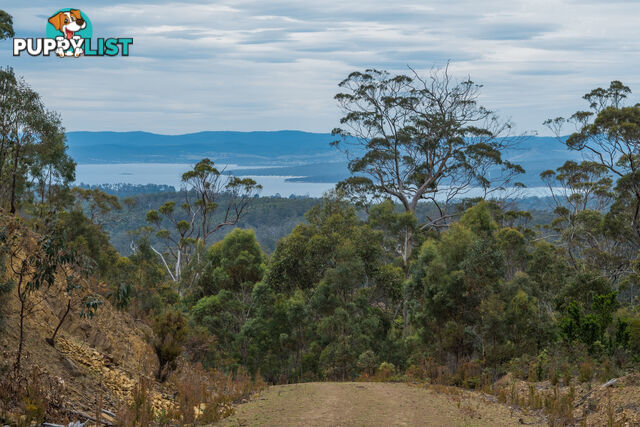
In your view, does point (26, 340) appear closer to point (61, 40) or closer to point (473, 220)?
point (61, 40)

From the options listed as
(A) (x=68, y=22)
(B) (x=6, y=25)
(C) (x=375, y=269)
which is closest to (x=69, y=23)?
(A) (x=68, y=22)

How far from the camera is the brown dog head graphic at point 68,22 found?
60.8 ft

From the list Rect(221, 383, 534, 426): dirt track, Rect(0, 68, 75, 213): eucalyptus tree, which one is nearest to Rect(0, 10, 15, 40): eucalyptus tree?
Rect(0, 68, 75, 213): eucalyptus tree

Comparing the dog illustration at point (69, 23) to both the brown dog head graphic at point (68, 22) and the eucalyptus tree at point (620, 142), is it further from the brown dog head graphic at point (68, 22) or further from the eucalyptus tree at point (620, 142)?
the eucalyptus tree at point (620, 142)

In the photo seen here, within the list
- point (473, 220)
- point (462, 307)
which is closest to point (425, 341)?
point (462, 307)

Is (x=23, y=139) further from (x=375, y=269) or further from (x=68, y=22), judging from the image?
(x=375, y=269)

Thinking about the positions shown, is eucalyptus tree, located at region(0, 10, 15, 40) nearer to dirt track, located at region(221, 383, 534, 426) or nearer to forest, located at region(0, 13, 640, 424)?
forest, located at region(0, 13, 640, 424)

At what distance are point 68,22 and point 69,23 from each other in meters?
0.04

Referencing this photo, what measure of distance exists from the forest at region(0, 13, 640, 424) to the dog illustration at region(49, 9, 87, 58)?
3370 mm

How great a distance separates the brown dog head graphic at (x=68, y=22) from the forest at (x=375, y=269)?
3.36 meters

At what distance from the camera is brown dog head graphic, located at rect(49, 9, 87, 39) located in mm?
18531

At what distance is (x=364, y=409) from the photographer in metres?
9.88

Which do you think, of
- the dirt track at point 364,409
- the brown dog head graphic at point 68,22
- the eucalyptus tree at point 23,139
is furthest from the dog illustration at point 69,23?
the dirt track at point 364,409

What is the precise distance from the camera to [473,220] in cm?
2005
